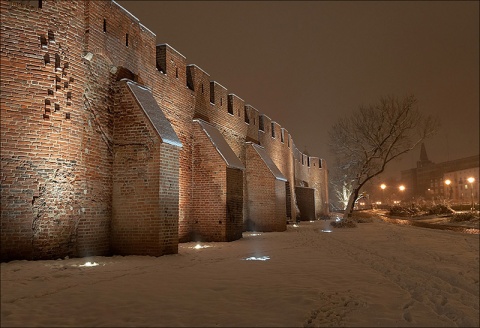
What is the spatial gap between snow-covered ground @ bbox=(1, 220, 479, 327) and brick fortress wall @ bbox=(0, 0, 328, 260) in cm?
75

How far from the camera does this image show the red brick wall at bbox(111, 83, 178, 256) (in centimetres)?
893

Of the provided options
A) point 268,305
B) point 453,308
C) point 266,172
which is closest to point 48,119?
point 268,305

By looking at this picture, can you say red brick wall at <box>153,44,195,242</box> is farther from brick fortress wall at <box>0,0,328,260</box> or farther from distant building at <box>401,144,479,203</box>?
distant building at <box>401,144,479,203</box>

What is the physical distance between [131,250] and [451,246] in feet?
26.8

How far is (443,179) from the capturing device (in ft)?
314

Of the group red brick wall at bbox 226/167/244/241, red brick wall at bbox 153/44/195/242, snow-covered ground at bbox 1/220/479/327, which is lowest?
snow-covered ground at bbox 1/220/479/327

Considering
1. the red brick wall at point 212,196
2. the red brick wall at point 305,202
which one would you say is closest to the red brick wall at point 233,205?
the red brick wall at point 212,196

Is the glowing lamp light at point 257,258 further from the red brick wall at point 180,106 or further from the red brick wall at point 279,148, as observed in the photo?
the red brick wall at point 279,148

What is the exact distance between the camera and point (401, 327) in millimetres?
4137

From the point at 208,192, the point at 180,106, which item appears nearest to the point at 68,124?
the point at 180,106

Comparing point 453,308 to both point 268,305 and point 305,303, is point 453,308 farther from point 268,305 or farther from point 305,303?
point 268,305

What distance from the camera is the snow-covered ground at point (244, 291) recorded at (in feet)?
14.0

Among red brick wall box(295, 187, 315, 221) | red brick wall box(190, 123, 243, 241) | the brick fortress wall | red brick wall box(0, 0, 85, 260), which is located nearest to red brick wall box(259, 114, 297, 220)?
red brick wall box(295, 187, 315, 221)

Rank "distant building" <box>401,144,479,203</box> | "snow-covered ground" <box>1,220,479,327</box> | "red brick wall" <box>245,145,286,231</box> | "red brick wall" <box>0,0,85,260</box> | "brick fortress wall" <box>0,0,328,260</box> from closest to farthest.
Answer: "snow-covered ground" <box>1,220,479,327</box> < "red brick wall" <box>0,0,85,260</box> < "brick fortress wall" <box>0,0,328,260</box> < "red brick wall" <box>245,145,286,231</box> < "distant building" <box>401,144,479,203</box>
